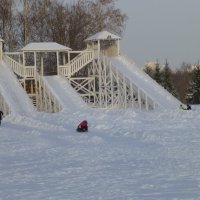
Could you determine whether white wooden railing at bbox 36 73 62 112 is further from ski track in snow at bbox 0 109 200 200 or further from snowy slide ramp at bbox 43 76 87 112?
ski track in snow at bbox 0 109 200 200

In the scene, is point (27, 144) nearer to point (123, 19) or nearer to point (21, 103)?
point (21, 103)

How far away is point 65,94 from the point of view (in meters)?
28.2

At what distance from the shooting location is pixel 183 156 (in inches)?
463

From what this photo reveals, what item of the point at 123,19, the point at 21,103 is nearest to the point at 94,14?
the point at 123,19

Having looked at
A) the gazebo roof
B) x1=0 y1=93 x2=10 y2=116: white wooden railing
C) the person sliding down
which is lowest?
the person sliding down

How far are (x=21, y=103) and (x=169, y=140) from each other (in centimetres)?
1244

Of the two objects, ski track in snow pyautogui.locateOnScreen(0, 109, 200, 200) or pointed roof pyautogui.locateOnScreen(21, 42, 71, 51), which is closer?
ski track in snow pyautogui.locateOnScreen(0, 109, 200, 200)

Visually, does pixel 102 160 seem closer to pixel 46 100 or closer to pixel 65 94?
pixel 65 94

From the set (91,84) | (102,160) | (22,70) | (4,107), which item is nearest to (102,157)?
(102,160)

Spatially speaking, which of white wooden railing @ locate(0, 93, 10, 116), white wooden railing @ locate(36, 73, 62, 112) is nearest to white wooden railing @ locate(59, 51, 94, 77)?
white wooden railing @ locate(36, 73, 62, 112)

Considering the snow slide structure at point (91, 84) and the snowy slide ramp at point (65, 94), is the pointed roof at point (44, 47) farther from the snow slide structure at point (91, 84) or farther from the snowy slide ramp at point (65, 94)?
the snowy slide ramp at point (65, 94)

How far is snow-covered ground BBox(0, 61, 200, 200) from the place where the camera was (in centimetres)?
834

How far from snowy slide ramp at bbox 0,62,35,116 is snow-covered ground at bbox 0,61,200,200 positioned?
1.83 meters

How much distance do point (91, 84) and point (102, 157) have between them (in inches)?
A: 881
